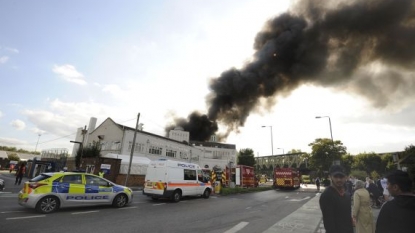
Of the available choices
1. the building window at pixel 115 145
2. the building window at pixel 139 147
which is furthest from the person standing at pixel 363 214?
the building window at pixel 139 147

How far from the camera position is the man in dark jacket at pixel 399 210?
2756 mm

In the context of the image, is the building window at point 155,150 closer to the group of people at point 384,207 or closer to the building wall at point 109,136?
the building wall at point 109,136

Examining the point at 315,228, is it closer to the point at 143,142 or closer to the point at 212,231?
the point at 212,231

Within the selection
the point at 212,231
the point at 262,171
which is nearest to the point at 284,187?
the point at 212,231

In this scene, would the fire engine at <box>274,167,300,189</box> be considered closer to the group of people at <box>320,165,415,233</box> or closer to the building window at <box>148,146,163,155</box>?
the building window at <box>148,146,163,155</box>

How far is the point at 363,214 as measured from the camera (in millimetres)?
4848

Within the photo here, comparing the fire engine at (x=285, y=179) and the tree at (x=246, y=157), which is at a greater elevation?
the tree at (x=246, y=157)

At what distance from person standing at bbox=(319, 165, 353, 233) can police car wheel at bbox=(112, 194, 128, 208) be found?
10049mm

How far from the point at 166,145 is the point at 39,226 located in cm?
3588

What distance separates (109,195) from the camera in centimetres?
1095

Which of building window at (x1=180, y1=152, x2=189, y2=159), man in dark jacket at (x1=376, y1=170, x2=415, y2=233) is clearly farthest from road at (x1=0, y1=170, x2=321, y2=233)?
building window at (x1=180, y1=152, x2=189, y2=159)

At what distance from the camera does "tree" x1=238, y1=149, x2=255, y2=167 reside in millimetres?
69688

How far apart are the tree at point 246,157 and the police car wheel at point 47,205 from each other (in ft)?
208

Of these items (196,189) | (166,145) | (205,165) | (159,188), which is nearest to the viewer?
(159,188)
